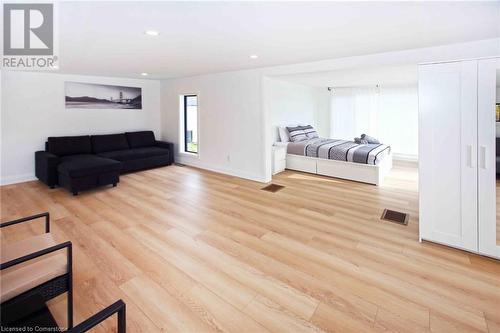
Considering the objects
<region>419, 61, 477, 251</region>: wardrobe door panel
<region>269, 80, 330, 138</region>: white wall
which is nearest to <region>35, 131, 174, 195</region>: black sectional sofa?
<region>269, 80, 330, 138</region>: white wall

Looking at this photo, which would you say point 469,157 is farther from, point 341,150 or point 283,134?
point 283,134

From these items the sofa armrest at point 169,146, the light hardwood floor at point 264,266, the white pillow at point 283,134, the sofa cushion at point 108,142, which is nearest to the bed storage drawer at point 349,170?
the light hardwood floor at point 264,266

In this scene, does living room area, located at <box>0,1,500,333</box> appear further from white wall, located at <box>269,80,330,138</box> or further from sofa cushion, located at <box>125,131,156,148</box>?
white wall, located at <box>269,80,330,138</box>

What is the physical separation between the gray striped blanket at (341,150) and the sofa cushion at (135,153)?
10.2 feet

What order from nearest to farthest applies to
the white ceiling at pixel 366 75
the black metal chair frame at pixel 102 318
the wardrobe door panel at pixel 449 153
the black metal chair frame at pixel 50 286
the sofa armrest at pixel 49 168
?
the black metal chair frame at pixel 102 318, the black metal chair frame at pixel 50 286, the wardrobe door panel at pixel 449 153, the white ceiling at pixel 366 75, the sofa armrest at pixel 49 168

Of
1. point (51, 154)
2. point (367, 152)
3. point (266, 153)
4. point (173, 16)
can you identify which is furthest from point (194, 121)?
point (173, 16)

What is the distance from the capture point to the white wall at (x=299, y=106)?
6.37 metres

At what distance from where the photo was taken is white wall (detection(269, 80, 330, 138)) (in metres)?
6.37

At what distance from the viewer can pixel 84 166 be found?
174 inches

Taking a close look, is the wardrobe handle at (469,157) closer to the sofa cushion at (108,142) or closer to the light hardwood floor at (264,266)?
the light hardwood floor at (264,266)

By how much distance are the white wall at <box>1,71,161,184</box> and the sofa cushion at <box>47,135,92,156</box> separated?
0.33 m

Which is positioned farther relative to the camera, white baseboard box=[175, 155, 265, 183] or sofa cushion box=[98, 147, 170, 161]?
sofa cushion box=[98, 147, 170, 161]

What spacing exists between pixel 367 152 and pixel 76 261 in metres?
4.77

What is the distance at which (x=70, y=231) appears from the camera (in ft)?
10.1
